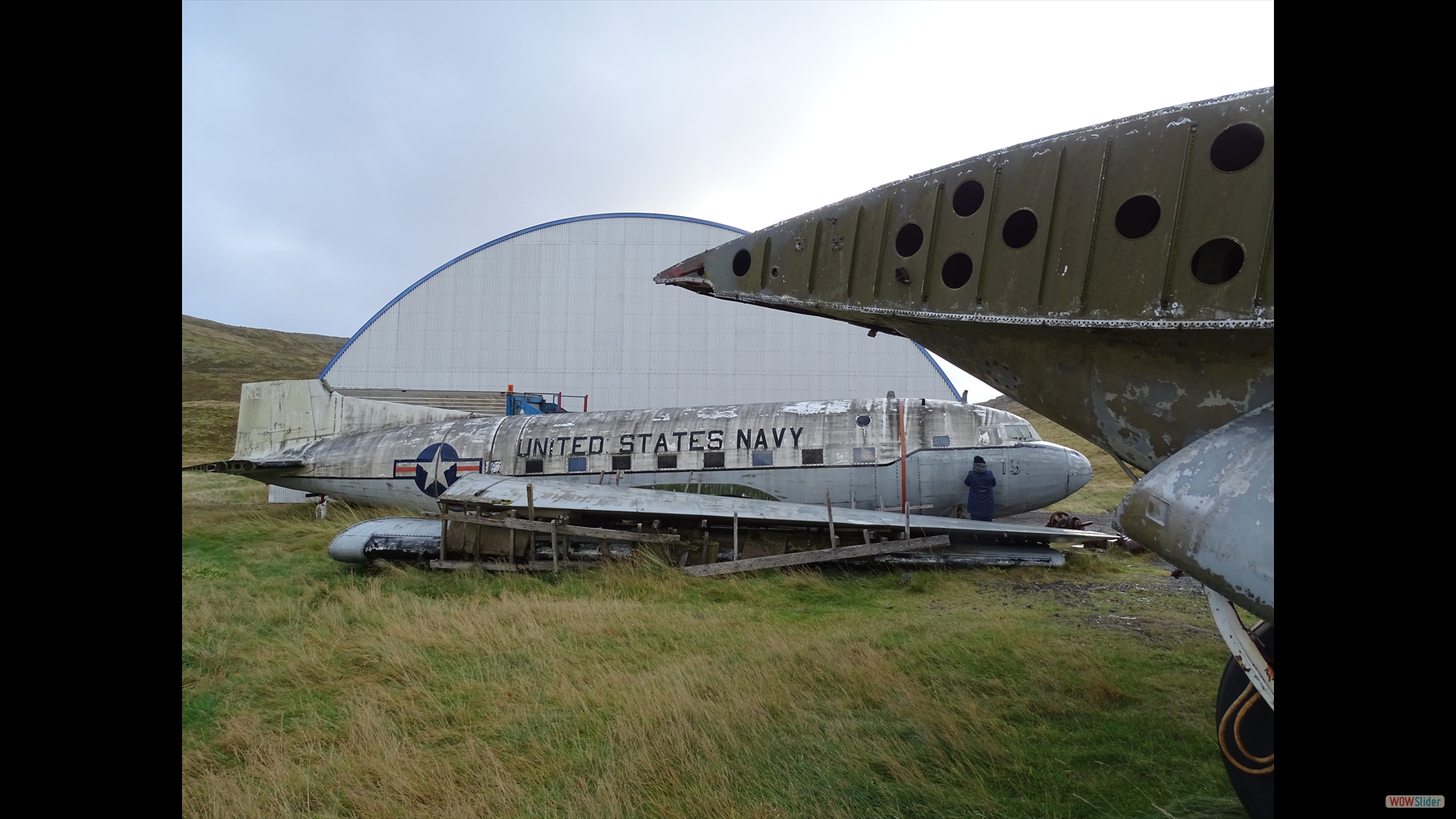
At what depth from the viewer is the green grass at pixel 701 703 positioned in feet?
13.4

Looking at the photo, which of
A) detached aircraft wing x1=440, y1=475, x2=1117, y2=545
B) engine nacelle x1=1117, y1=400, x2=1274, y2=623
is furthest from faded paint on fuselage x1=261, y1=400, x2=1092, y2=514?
engine nacelle x1=1117, y1=400, x2=1274, y2=623

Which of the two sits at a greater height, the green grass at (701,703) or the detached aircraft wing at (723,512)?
the detached aircraft wing at (723,512)

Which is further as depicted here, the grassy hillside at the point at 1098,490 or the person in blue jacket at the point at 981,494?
the grassy hillside at the point at 1098,490

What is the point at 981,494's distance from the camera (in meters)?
12.9

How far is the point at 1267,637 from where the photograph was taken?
360 cm

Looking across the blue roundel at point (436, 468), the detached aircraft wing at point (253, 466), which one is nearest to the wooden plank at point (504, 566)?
the blue roundel at point (436, 468)

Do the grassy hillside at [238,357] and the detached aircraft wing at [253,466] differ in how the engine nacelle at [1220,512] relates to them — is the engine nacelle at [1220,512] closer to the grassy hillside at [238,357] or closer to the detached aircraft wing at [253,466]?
the detached aircraft wing at [253,466]

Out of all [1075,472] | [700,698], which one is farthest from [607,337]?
[700,698]

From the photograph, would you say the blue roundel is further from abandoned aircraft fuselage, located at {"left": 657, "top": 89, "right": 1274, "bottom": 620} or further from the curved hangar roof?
abandoned aircraft fuselage, located at {"left": 657, "top": 89, "right": 1274, "bottom": 620}

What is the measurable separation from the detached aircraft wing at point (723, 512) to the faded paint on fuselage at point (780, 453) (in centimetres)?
133

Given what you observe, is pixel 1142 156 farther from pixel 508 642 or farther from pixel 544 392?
pixel 544 392

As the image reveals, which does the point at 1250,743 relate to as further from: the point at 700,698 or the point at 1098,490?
the point at 1098,490
